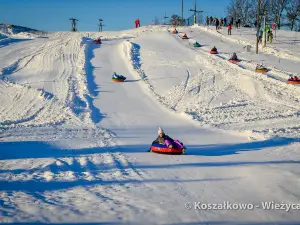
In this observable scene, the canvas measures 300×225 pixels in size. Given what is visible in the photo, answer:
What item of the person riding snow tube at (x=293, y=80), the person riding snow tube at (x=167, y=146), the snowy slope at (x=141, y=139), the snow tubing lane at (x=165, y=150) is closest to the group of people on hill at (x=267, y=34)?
the snowy slope at (x=141, y=139)

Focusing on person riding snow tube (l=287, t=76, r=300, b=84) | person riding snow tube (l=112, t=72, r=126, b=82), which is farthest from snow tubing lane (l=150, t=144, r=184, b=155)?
person riding snow tube (l=112, t=72, r=126, b=82)

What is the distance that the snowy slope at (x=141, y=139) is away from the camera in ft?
21.6

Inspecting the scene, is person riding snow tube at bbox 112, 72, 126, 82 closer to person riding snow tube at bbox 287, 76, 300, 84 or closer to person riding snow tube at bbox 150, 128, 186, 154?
person riding snow tube at bbox 287, 76, 300, 84

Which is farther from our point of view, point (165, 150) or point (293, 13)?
point (293, 13)

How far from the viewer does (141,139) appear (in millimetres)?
13070

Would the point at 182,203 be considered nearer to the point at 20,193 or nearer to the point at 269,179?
the point at 269,179

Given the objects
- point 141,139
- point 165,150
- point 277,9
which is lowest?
point 141,139

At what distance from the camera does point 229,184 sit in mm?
7941

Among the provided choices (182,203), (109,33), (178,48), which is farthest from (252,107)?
(109,33)

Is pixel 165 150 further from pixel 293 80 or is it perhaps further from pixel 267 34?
pixel 267 34

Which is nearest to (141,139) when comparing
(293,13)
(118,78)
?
(118,78)

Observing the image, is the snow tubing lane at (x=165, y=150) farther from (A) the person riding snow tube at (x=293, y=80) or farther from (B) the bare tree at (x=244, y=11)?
(B) the bare tree at (x=244, y=11)

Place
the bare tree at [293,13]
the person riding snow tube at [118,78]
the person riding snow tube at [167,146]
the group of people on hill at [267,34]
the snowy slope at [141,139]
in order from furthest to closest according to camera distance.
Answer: the bare tree at [293,13]
the group of people on hill at [267,34]
the person riding snow tube at [118,78]
the person riding snow tube at [167,146]
the snowy slope at [141,139]

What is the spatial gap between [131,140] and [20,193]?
6.06 m
